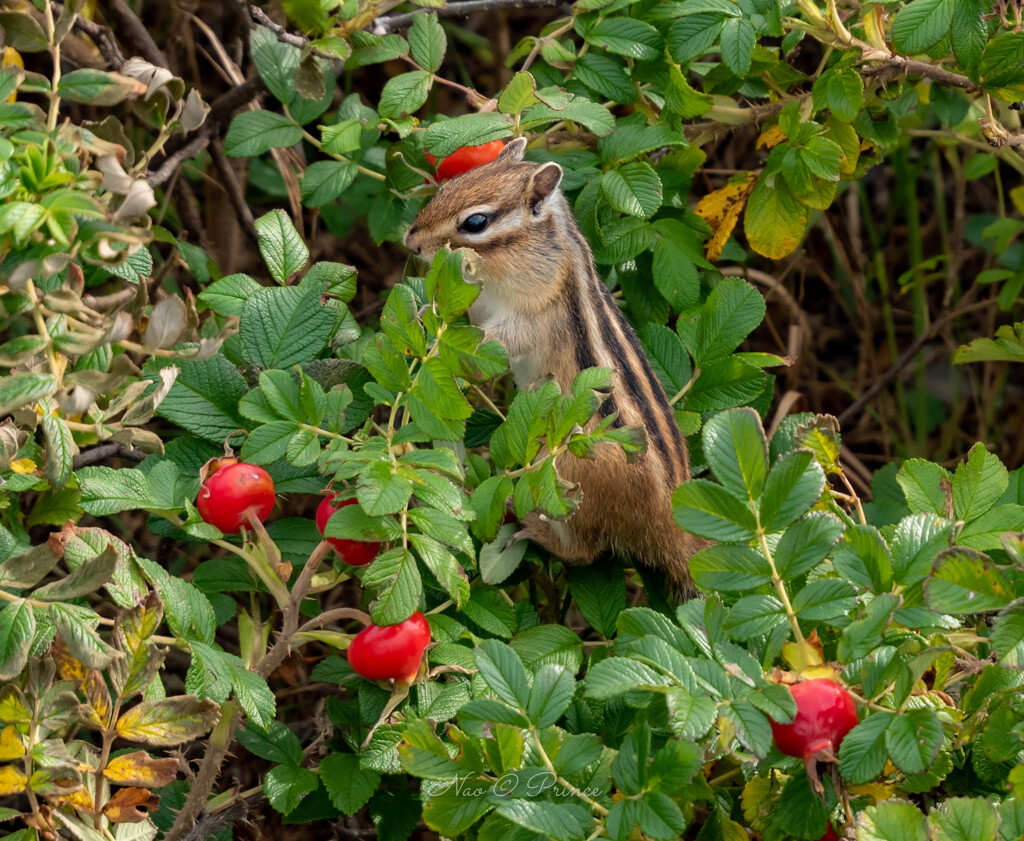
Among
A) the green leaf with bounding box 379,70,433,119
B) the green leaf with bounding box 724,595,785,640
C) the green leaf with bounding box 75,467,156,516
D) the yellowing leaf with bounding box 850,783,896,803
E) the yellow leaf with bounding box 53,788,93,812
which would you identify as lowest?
the yellow leaf with bounding box 53,788,93,812

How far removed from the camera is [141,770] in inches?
54.1

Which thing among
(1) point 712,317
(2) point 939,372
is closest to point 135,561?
(1) point 712,317

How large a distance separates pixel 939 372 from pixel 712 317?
7.96 ft

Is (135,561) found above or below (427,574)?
above

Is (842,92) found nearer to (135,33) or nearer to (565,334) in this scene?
(565,334)

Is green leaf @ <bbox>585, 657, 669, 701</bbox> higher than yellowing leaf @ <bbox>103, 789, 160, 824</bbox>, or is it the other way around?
green leaf @ <bbox>585, 657, 669, 701</bbox>

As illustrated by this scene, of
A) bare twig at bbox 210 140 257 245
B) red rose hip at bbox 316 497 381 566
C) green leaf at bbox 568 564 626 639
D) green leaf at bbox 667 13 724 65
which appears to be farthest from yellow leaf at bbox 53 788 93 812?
bare twig at bbox 210 140 257 245

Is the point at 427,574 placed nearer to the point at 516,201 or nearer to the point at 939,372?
the point at 516,201

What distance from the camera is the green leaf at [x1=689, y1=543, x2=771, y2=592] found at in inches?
51.4

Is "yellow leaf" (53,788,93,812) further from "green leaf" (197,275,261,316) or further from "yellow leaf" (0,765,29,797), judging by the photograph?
"green leaf" (197,275,261,316)

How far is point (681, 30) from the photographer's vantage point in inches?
77.7

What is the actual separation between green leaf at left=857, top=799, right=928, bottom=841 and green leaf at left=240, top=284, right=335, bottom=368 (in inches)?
40.5

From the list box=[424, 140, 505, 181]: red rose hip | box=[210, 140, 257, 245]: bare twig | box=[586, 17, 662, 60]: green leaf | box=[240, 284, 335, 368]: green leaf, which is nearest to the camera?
box=[240, 284, 335, 368]: green leaf

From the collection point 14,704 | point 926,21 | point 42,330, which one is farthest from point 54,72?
point 926,21
